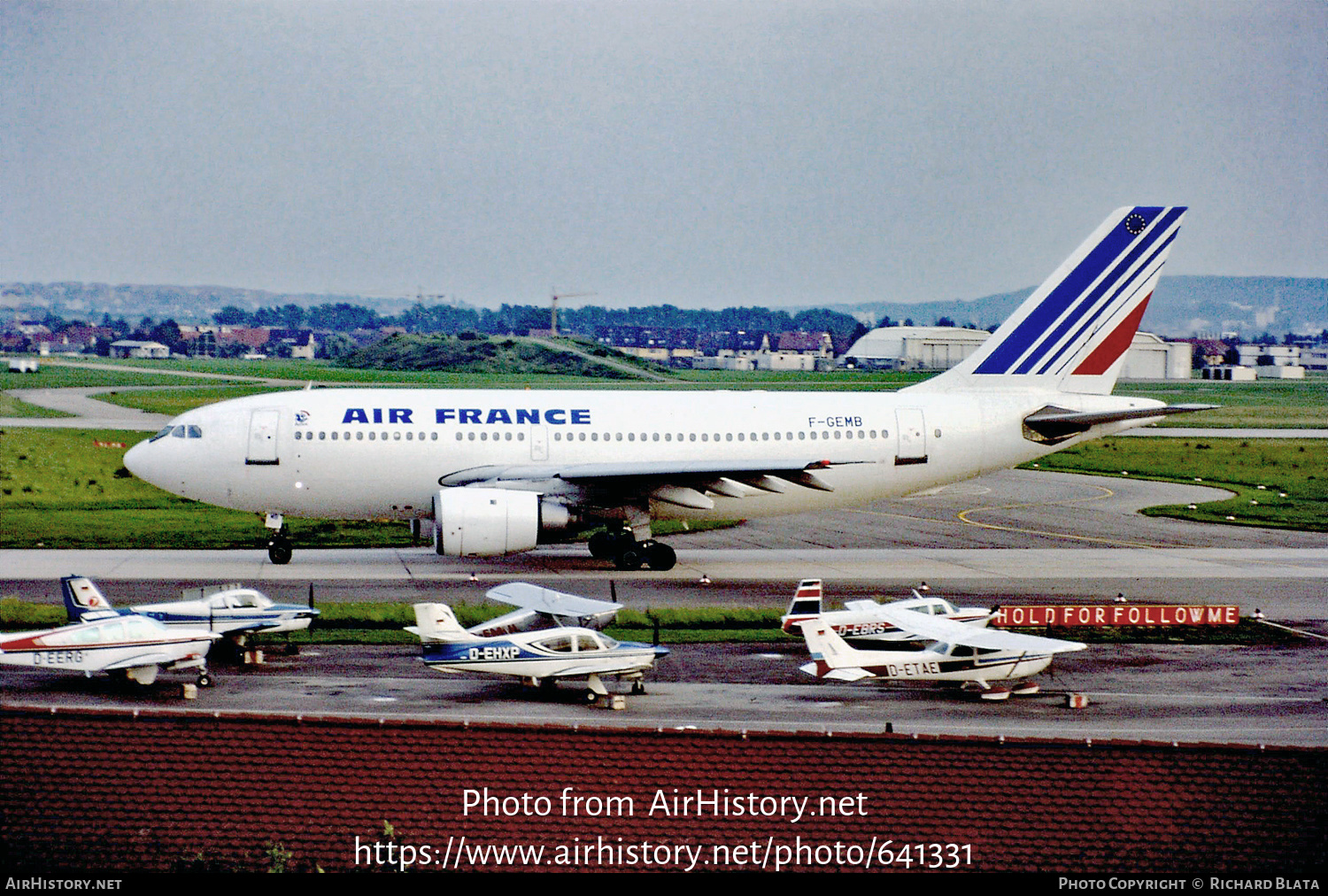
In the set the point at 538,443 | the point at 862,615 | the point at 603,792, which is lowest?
the point at 603,792

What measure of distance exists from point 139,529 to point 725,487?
21.3m

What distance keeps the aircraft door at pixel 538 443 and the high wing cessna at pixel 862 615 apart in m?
10.8

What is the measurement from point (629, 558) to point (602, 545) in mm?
1605

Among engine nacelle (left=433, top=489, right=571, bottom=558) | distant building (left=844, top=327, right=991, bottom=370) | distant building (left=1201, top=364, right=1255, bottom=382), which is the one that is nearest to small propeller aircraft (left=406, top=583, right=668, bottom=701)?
engine nacelle (left=433, top=489, right=571, bottom=558)

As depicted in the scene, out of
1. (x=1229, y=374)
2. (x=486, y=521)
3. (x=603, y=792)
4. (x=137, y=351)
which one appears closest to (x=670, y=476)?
(x=486, y=521)

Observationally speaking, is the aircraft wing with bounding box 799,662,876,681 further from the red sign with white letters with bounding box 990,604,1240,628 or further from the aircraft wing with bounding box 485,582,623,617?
the red sign with white letters with bounding box 990,604,1240,628

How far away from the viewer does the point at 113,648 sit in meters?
23.0

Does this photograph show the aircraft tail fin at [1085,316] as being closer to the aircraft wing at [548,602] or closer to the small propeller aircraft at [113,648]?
the aircraft wing at [548,602]

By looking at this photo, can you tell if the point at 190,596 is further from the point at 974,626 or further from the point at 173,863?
the point at 974,626

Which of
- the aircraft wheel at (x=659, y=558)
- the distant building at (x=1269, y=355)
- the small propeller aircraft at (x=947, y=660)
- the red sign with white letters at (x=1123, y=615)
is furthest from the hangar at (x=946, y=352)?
the small propeller aircraft at (x=947, y=660)

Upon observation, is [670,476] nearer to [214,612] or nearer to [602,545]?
[602,545]

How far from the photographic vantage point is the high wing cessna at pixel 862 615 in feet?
86.4

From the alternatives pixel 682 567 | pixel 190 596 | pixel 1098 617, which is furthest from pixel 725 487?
pixel 190 596

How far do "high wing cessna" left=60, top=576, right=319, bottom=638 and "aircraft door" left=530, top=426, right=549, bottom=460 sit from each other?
11.4 m
